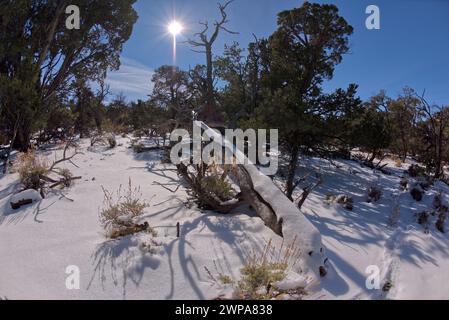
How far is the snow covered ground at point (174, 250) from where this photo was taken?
257cm

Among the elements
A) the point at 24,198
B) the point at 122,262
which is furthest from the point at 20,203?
the point at 122,262

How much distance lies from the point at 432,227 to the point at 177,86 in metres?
14.6

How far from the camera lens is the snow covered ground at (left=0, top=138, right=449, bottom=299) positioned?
2.57 meters

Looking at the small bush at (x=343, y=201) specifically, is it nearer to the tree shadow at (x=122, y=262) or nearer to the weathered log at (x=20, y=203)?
the tree shadow at (x=122, y=262)
